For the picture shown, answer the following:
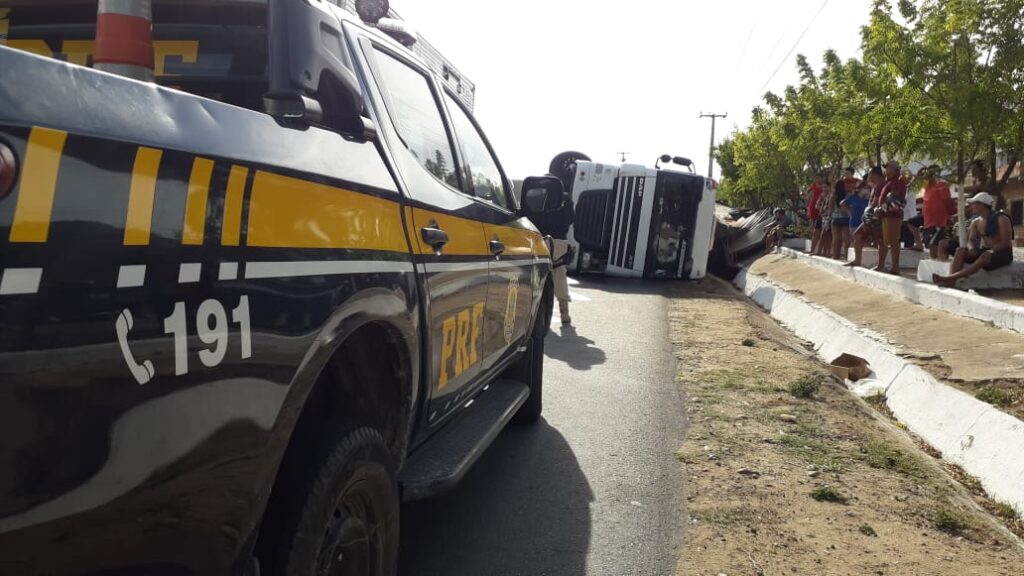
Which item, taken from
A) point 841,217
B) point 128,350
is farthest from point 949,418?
point 841,217

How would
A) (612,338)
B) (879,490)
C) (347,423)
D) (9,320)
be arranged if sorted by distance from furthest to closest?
1. (612,338)
2. (879,490)
3. (347,423)
4. (9,320)

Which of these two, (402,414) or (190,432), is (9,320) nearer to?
(190,432)

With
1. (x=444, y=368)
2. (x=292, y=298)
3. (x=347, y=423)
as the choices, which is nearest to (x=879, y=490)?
(x=444, y=368)

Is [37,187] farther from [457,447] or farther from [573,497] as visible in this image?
[573,497]

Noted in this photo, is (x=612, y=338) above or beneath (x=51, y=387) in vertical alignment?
beneath

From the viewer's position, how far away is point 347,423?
7.66ft

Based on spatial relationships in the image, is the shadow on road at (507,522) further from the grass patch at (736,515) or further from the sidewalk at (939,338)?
the sidewalk at (939,338)

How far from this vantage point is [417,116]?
345cm

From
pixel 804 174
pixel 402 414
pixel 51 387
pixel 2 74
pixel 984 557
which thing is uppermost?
pixel 804 174

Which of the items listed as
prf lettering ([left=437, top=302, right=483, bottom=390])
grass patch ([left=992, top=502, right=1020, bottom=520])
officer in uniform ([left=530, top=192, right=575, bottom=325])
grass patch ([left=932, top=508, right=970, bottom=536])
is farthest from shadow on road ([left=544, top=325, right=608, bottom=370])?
prf lettering ([left=437, top=302, right=483, bottom=390])

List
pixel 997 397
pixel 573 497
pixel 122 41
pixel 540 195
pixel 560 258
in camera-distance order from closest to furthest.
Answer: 1. pixel 122 41
2. pixel 573 497
3. pixel 540 195
4. pixel 997 397
5. pixel 560 258

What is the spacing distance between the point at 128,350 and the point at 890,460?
496 cm

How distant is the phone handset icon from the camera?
4.66 feet

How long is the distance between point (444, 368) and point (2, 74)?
6.74ft
